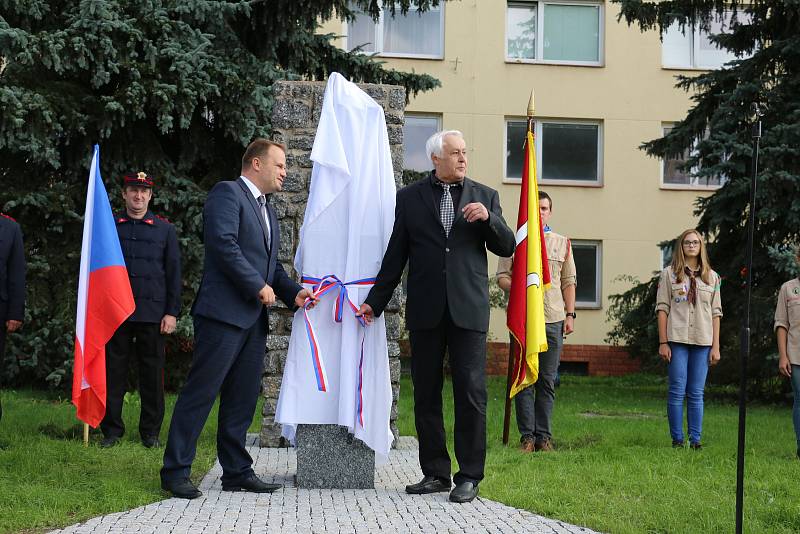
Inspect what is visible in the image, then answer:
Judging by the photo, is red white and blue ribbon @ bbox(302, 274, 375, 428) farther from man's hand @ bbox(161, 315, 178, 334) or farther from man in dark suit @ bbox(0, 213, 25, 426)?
man in dark suit @ bbox(0, 213, 25, 426)

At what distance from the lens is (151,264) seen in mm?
8773

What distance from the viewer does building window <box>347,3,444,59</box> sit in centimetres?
2286

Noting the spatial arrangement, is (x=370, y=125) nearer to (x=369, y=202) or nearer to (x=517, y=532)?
(x=369, y=202)

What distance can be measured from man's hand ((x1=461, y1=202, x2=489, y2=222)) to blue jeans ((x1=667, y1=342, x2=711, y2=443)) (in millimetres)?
3584

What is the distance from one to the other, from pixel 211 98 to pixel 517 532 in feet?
26.8

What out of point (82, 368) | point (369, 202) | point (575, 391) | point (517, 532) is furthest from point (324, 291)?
point (575, 391)

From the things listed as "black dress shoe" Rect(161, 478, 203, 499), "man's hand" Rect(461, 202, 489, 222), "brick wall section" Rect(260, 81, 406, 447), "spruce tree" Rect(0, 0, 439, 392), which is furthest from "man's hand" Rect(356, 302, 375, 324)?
"spruce tree" Rect(0, 0, 439, 392)

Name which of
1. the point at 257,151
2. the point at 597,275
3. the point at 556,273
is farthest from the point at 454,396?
the point at 597,275

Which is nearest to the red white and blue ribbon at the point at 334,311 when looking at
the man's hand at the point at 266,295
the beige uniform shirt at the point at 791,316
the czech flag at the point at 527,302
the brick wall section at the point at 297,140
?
the man's hand at the point at 266,295

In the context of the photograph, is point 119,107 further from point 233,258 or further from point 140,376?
point 233,258

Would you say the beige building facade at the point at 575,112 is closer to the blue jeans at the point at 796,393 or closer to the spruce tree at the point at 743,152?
the spruce tree at the point at 743,152

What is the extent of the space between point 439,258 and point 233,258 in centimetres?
121

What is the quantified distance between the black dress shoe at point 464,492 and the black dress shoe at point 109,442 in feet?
10.6

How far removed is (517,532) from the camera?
5.33 meters
